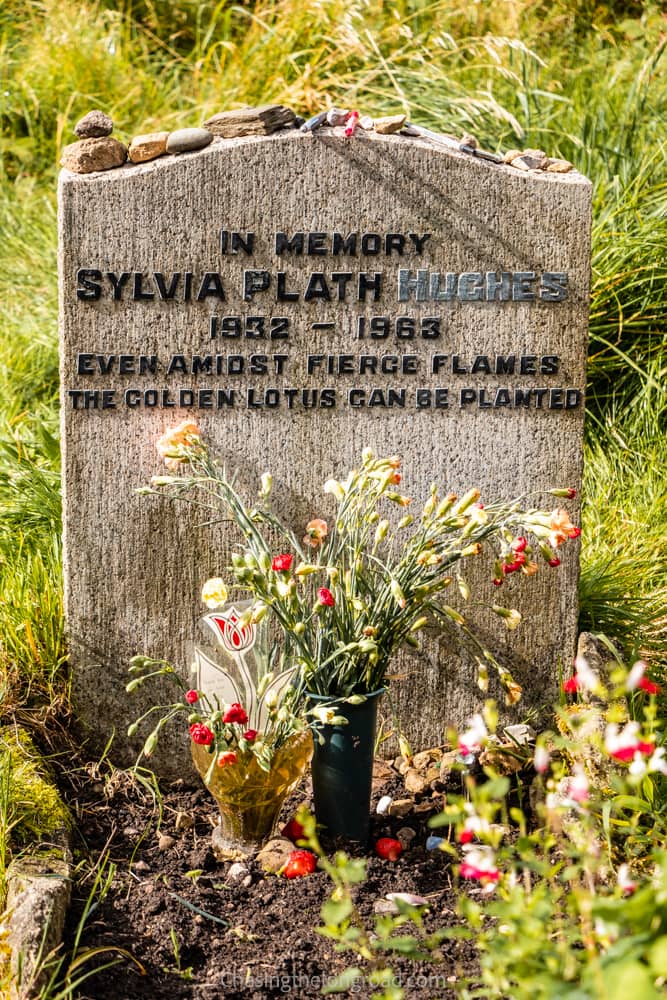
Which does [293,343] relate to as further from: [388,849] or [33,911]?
[33,911]

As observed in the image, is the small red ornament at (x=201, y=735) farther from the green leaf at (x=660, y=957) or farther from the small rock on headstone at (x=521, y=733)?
the green leaf at (x=660, y=957)

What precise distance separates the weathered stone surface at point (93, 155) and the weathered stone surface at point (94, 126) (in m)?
0.02

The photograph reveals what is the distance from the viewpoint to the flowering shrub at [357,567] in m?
2.48

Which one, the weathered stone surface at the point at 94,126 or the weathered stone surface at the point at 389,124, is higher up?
the weathered stone surface at the point at 389,124

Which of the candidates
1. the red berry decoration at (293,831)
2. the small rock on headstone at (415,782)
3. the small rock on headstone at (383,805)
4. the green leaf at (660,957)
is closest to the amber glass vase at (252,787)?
the red berry decoration at (293,831)

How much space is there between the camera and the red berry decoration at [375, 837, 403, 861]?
101 inches

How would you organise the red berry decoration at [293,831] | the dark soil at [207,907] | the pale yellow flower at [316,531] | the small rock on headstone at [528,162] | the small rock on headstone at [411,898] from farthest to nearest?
the small rock on headstone at [528,162] < the pale yellow flower at [316,531] < the red berry decoration at [293,831] < the small rock on headstone at [411,898] < the dark soil at [207,907]

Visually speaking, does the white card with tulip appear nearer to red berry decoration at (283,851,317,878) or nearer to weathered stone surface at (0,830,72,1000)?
red berry decoration at (283,851,317,878)

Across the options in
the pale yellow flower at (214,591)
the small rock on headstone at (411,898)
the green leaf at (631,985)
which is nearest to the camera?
the green leaf at (631,985)

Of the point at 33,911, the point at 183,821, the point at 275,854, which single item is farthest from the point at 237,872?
the point at 33,911

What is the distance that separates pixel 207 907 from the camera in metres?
2.41

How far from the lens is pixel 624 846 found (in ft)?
7.95

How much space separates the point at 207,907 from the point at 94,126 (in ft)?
6.07

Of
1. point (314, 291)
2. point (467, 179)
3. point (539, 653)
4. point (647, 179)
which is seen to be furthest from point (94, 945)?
point (647, 179)
